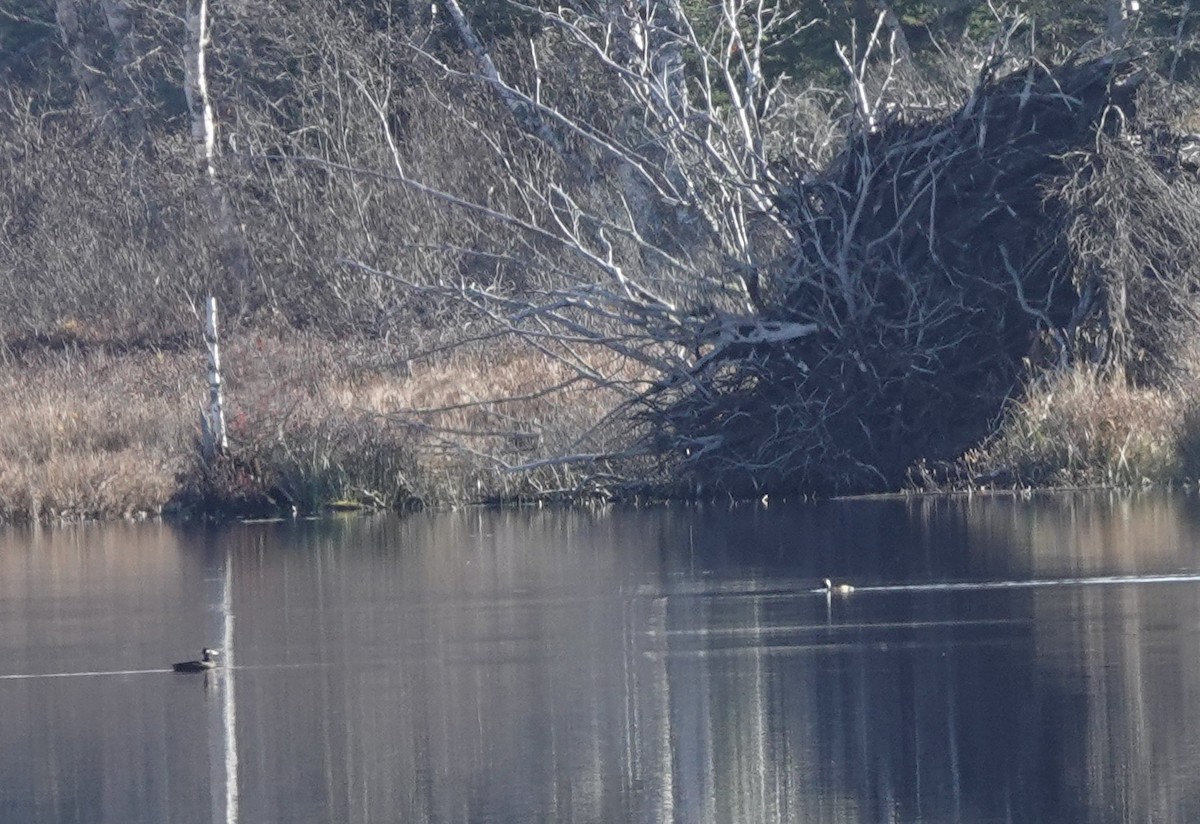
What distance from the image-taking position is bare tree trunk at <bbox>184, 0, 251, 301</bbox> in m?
32.9

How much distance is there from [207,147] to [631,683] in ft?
84.2

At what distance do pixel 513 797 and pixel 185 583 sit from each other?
7791 mm

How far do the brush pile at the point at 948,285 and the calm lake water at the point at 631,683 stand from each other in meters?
4.06

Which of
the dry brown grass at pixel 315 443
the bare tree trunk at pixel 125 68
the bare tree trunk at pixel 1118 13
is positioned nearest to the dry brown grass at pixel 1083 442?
the dry brown grass at pixel 315 443

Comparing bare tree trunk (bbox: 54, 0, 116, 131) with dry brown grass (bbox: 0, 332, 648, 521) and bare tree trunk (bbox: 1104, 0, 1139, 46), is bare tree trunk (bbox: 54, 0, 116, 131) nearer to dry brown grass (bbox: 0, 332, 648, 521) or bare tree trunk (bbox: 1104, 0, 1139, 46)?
dry brown grass (bbox: 0, 332, 648, 521)

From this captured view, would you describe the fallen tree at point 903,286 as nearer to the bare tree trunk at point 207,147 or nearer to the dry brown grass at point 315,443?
the dry brown grass at point 315,443

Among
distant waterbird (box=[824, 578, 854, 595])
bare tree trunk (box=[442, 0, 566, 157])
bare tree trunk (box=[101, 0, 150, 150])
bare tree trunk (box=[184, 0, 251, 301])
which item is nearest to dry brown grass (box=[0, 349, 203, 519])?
bare tree trunk (box=[442, 0, 566, 157])

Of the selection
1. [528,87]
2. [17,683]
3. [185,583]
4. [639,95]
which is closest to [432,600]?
[185,583]

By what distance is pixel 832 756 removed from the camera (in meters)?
7.64

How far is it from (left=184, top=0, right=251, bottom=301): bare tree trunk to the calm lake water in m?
18.3

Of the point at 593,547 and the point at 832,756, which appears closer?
the point at 832,756

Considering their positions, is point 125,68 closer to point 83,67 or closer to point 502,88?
point 83,67

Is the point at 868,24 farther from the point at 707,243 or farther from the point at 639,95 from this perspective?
the point at 639,95

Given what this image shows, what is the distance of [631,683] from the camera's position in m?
9.34
